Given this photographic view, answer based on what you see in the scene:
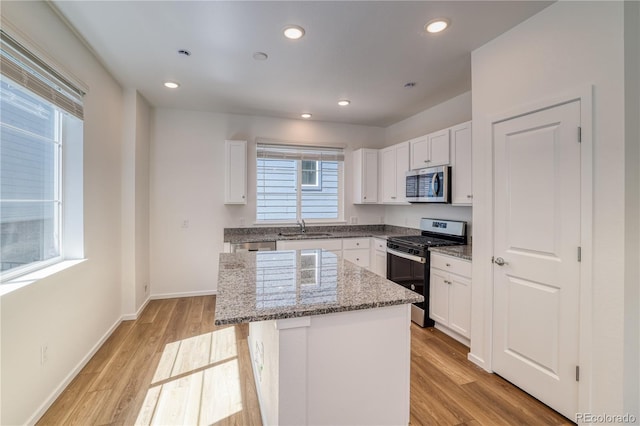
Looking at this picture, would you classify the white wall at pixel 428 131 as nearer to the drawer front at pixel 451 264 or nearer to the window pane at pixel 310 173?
the drawer front at pixel 451 264

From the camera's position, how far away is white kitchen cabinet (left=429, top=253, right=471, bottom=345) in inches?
106

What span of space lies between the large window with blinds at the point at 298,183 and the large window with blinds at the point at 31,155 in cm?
235

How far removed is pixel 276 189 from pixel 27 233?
115 inches

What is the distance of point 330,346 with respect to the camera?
135 cm

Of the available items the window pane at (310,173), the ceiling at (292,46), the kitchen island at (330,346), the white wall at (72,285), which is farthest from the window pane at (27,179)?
the window pane at (310,173)

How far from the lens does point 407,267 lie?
3.39m

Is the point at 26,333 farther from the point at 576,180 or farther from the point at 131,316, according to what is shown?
the point at 576,180

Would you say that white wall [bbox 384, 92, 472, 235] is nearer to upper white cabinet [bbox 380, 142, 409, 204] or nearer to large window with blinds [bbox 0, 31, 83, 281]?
upper white cabinet [bbox 380, 142, 409, 204]

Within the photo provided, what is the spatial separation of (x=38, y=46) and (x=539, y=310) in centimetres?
372

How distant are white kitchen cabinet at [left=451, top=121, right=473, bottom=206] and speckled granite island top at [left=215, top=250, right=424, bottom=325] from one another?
5.40 ft

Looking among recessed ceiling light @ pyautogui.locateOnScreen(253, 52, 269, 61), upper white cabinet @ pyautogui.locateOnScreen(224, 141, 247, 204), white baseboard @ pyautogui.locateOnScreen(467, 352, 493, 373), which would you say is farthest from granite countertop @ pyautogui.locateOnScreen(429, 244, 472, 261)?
upper white cabinet @ pyautogui.locateOnScreen(224, 141, 247, 204)

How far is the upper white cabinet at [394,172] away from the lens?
13.1ft

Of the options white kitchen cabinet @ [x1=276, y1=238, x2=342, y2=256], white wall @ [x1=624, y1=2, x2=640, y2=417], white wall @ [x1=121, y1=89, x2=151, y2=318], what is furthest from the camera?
white kitchen cabinet @ [x1=276, y1=238, x2=342, y2=256]

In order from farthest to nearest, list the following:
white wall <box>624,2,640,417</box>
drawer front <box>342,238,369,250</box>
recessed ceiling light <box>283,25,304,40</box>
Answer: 1. drawer front <box>342,238,369,250</box>
2. recessed ceiling light <box>283,25,304,40</box>
3. white wall <box>624,2,640,417</box>
